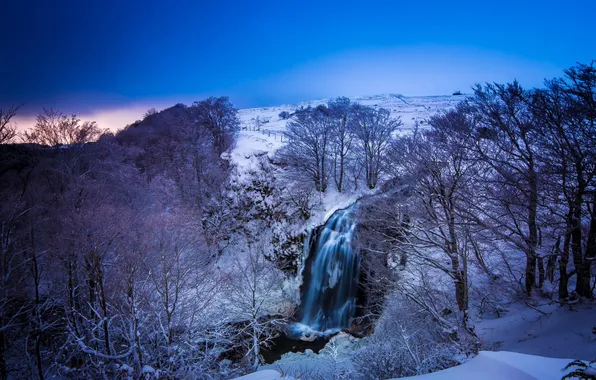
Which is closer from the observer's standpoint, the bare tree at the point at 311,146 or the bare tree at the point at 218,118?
the bare tree at the point at 311,146

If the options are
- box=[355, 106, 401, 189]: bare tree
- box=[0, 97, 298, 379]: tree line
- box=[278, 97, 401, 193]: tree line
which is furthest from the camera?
box=[278, 97, 401, 193]: tree line

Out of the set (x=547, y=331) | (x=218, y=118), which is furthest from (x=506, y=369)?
(x=218, y=118)

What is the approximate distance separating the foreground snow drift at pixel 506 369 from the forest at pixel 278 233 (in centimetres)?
292

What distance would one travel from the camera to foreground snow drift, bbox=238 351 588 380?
3643mm

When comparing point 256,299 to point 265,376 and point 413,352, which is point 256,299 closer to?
point 413,352

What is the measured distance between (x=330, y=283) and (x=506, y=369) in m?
14.6

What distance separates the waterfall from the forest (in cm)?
66

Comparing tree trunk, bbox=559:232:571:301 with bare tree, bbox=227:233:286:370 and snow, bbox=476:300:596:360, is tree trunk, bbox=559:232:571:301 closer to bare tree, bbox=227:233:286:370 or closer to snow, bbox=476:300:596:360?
snow, bbox=476:300:596:360

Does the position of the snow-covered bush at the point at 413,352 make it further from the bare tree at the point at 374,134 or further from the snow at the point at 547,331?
the bare tree at the point at 374,134

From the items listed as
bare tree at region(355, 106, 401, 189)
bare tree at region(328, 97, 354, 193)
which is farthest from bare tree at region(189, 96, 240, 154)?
bare tree at region(355, 106, 401, 189)

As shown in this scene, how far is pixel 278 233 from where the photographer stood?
21.6 m

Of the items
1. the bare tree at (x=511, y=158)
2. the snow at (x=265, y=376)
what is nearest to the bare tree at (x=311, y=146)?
the bare tree at (x=511, y=158)

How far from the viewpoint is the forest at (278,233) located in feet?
25.3

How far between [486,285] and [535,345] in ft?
19.6
